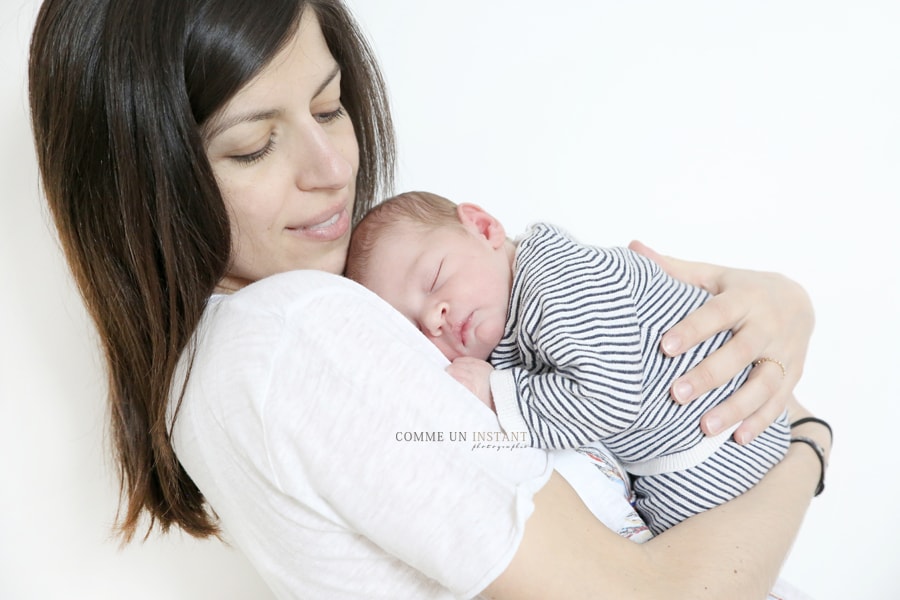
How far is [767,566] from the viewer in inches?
50.0

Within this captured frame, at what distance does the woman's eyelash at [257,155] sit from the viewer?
127 centimetres

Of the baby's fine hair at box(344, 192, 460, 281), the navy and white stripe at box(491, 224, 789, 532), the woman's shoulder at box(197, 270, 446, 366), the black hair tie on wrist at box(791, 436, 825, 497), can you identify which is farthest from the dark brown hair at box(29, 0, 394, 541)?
the black hair tie on wrist at box(791, 436, 825, 497)

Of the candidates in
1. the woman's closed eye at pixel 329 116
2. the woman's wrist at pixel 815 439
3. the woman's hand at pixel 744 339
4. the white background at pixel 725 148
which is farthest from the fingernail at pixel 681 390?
the white background at pixel 725 148

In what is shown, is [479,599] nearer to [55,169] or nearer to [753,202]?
[55,169]

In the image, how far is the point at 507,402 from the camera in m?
1.26

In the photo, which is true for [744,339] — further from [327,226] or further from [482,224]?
[327,226]

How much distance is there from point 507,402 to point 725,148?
1.82 metres

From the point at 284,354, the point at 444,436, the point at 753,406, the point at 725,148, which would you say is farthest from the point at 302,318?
the point at 725,148

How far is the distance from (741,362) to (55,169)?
1.22m

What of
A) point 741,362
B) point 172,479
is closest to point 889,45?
point 741,362

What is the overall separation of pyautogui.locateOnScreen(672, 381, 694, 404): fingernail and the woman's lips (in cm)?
66

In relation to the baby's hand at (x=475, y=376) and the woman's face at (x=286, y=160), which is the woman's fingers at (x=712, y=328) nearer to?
the baby's hand at (x=475, y=376)

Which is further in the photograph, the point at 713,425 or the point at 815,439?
the point at 815,439

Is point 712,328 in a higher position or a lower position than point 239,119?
lower
